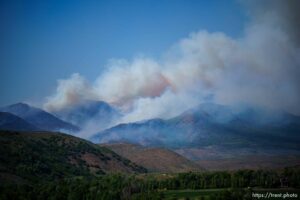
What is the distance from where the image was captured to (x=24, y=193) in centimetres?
14138

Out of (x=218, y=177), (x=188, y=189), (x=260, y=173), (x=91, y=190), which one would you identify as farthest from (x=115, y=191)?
(x=260, y=173)

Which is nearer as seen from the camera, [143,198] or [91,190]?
[143,198]

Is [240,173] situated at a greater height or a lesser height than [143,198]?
greater

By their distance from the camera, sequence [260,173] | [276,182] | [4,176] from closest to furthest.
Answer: [276,182]
[260,173]
[4,176]

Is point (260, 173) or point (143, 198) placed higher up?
point (260, 173)

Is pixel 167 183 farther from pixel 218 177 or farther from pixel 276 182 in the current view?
pixel 276 182

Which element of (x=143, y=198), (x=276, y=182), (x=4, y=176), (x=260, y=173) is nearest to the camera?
(x=143, y=198)

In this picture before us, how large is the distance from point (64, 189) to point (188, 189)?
4233 centimetres

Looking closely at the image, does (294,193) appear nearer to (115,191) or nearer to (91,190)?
(115,191)

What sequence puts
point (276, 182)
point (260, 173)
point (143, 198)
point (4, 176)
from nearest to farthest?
point (143, 198)
point (276, 182)
point (260, 173)
point (4, 176)

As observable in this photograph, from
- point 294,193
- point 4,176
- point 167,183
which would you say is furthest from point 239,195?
point 4,176

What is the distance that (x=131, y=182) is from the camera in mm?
160000

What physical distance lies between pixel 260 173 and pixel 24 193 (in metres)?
78.6

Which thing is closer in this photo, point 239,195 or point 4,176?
point 239,195
